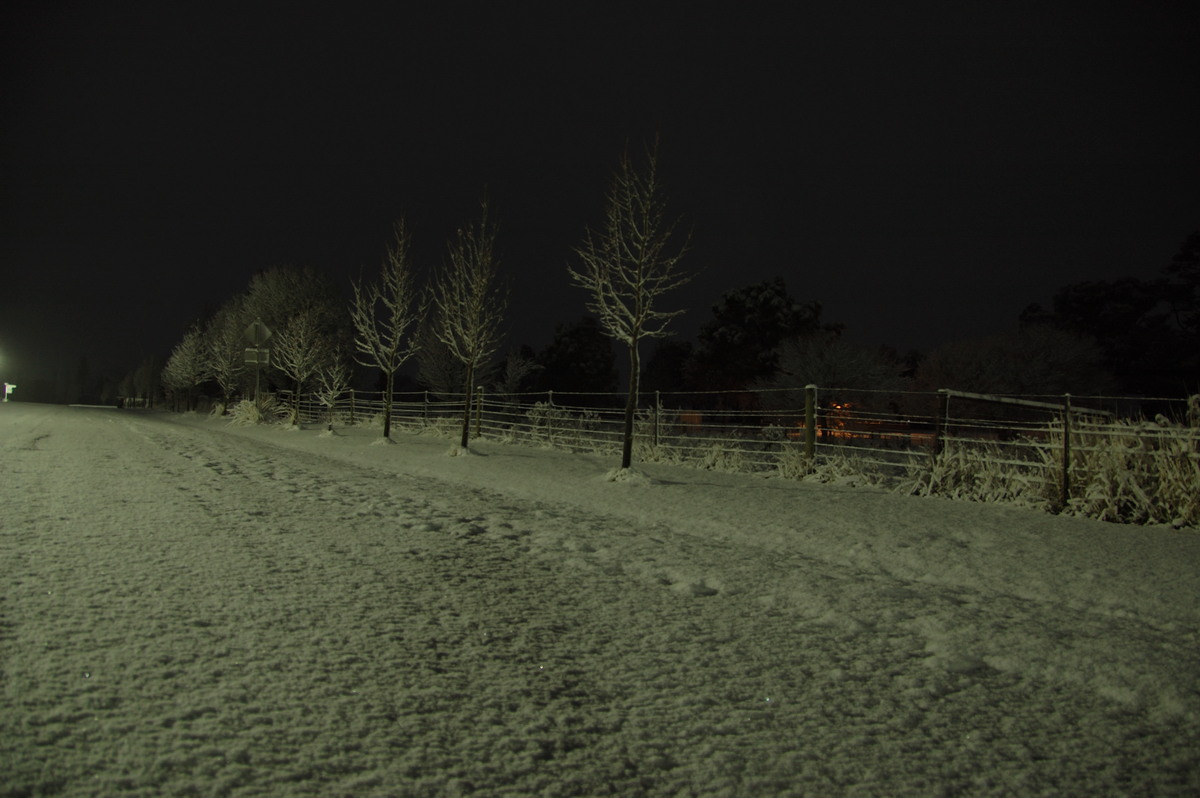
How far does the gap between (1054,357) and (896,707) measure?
107ft

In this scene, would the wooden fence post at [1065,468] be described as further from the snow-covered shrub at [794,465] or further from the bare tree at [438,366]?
the bare tree at [438,366]

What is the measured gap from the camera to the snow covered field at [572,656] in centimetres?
227

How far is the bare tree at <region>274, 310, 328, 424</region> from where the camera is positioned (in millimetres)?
26578

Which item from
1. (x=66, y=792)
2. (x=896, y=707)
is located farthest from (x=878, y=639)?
(x=66, y=792)

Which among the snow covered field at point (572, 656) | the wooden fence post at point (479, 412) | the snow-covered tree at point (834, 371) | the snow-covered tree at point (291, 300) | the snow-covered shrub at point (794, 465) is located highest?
the snow-covered tree at point (291, 300)

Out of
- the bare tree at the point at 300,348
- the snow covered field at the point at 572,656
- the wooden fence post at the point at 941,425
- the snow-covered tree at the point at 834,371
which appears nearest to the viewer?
the snow covered field at the point at 572,656

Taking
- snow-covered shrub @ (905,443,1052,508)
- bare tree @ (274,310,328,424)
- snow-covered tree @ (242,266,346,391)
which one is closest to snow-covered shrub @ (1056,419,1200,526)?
snow-covered shrub @ (905,443,1052,508)

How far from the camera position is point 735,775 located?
89.7 inches

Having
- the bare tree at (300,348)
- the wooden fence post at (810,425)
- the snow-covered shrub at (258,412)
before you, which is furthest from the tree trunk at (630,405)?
the snow-covered shrub at (258,412)

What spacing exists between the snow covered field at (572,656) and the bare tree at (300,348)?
68.2ft

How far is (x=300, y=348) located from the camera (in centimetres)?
2706

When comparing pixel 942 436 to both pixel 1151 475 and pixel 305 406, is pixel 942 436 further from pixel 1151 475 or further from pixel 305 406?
pixel 305 406

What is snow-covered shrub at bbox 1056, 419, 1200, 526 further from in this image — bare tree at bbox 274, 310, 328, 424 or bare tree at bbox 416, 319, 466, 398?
bare tree at bbox 416, 319, 466, 398

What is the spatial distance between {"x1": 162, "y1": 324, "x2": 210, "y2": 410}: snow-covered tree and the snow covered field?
46418 millimetres
